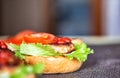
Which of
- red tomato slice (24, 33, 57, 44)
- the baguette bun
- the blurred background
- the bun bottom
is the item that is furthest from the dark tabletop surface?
the blurred background

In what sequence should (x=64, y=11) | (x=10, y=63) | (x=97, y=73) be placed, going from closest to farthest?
(x=10, y=63) → (x=97, y=73) → (x=64, y=11)

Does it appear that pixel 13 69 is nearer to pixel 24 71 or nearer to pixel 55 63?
pixel 24 71

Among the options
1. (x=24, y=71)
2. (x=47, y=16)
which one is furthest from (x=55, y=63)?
(x=47, y=16)

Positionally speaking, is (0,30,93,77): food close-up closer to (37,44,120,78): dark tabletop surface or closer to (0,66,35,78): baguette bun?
(37,44,120,78): dark tabletop surface

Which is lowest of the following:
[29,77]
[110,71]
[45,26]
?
[45,26]

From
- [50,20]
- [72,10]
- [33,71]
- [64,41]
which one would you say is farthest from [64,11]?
[33,71]

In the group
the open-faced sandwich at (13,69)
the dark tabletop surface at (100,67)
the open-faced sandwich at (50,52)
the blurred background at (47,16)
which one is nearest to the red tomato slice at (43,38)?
the open-faced sandwich at (50,52)

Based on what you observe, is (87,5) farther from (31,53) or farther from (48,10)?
(31,53)
